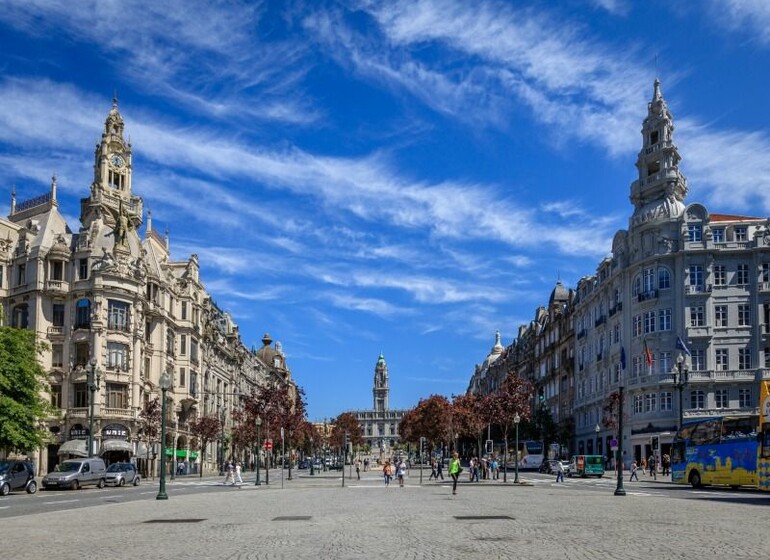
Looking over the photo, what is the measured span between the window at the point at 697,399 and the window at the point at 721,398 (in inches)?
39.6

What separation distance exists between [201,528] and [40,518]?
683cm

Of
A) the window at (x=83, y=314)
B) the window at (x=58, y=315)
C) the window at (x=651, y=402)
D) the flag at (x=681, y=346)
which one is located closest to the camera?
the flag at (x=681, y=346)

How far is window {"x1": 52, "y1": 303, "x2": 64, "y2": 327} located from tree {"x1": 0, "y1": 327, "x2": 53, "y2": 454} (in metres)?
21.8

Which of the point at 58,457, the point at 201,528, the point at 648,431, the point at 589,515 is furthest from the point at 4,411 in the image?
the point at 648,431

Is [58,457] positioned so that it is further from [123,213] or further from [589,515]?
[589,515]

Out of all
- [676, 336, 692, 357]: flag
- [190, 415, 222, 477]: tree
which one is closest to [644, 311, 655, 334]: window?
[676, 336, 692, 357]: flag

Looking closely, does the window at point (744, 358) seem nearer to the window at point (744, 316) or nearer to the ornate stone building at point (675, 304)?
the ornate stone building at point (675, 304)

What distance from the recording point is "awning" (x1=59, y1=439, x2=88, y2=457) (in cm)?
6925

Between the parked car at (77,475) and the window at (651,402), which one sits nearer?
the parked car at (77,475)

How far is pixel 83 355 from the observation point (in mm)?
73562

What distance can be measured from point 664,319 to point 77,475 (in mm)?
51636

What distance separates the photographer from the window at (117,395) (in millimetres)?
73938

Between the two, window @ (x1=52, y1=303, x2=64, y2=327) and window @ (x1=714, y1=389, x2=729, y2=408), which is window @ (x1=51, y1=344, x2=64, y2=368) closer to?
window @ (x1=52, y1=303, x2=64, y2=327)

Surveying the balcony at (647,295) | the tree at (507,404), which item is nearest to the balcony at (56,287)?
the tree at (507,404)
